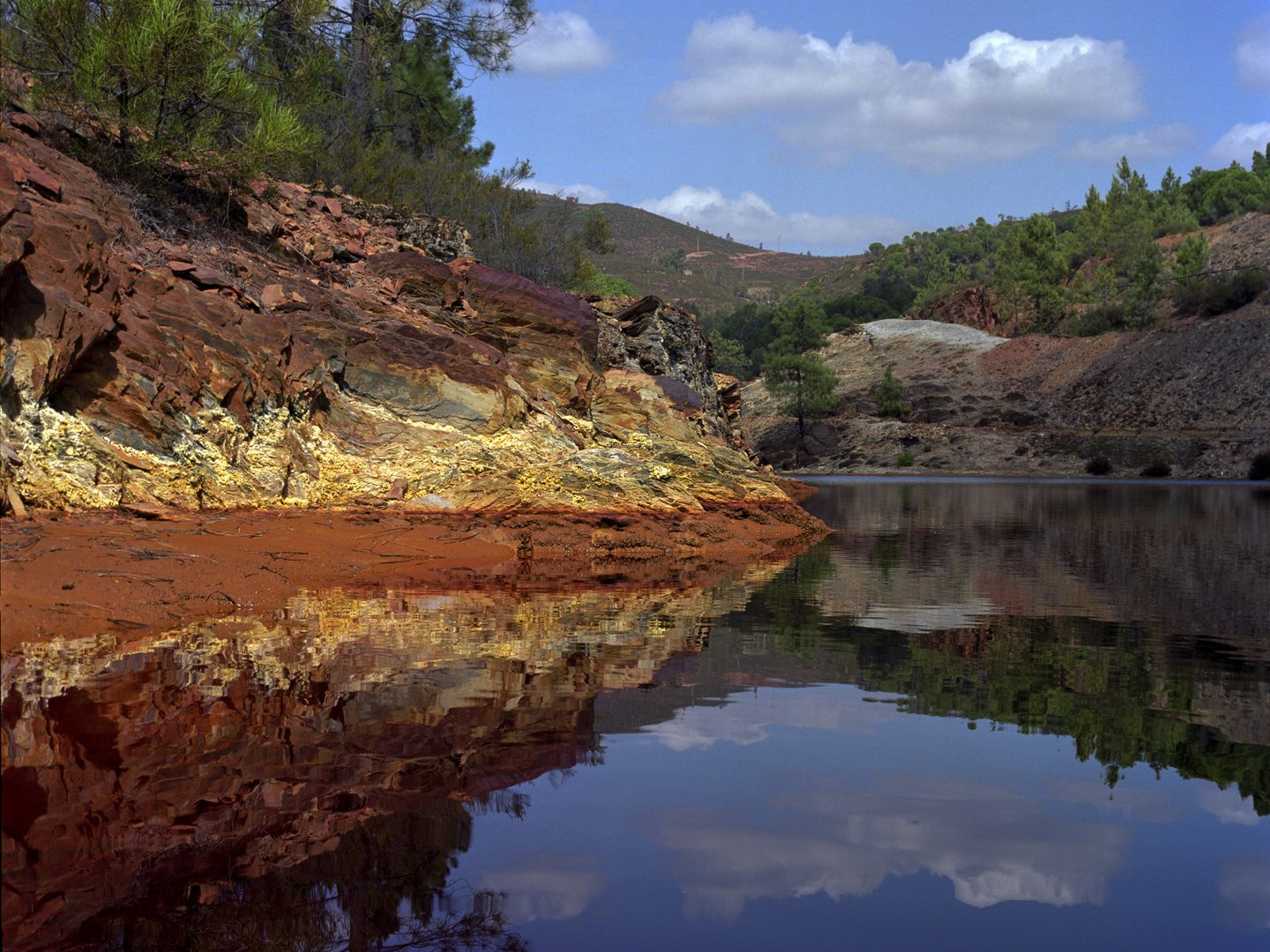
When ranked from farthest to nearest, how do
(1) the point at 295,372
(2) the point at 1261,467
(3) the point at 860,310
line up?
1. (3) the point at 860,310
2. (2) the point at 1261,467
3. (1) the point at 295,372

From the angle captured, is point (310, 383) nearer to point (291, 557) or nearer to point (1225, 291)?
point (291, 557)

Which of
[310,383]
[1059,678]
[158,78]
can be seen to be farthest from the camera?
[158,78]

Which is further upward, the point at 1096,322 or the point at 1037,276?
the point at 1037,276

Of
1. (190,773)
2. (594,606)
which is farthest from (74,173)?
(190,773)

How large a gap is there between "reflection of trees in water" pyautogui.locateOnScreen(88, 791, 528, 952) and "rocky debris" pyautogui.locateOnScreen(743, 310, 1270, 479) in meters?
59.0

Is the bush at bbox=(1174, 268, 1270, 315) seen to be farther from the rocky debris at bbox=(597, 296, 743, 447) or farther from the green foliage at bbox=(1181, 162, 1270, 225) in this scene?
the rocky debris at bbox=(597, 296, 743, 447)

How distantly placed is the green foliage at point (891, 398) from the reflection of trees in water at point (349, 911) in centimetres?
7246

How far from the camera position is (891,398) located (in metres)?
73.9

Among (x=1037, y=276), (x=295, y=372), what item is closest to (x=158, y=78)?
(x=295, y=372)

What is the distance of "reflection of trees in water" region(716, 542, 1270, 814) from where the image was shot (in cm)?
500

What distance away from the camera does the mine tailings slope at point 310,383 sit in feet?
36.7

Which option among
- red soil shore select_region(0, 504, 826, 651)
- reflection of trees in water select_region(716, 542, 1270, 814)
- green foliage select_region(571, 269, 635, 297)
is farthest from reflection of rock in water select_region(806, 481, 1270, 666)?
green foliage select_region(571, 269, 635, 297)

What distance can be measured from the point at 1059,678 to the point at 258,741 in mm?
5042

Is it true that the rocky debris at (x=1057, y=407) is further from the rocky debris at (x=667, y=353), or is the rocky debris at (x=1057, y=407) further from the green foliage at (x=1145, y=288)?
the rocky debris at (x=667, y=353)
